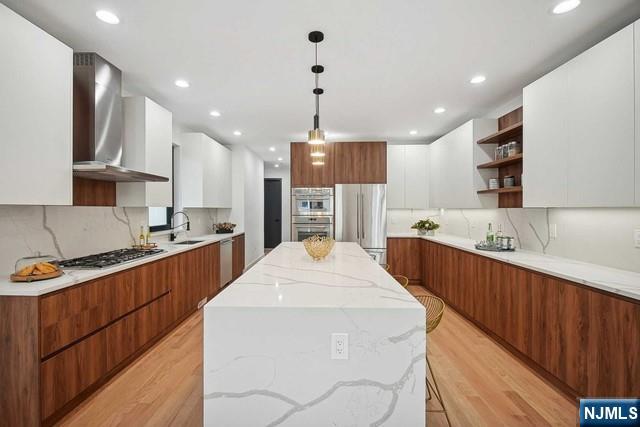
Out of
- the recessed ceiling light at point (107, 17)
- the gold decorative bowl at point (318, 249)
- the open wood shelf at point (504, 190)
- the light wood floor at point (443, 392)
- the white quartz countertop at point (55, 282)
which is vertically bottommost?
the light wood floor at point (443, 392)

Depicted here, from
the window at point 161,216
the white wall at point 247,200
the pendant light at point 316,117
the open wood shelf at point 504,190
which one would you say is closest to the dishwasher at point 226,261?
the window at point 161,216

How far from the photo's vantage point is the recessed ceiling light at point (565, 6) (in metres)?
1.82

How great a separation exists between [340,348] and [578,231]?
8.30 ft

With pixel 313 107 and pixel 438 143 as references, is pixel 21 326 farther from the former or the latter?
pixel 438 143

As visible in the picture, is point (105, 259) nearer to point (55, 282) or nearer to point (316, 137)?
point (55, 282)

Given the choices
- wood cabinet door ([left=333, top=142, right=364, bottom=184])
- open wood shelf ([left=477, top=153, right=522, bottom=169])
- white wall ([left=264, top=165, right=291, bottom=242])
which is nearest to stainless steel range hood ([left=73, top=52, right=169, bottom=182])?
wood cabinet door ([left=333, top=142, right=364, bottom=184])

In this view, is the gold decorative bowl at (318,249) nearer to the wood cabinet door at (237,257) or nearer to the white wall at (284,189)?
the wood cabinet door at (237,257)

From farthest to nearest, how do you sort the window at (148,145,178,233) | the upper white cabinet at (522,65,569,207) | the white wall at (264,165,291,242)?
the white wall at (264,165,291,242) → the window at (148,145,178,233) → the upper white cabinet at (522,65,569,207)

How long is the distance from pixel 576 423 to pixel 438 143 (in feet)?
12.8

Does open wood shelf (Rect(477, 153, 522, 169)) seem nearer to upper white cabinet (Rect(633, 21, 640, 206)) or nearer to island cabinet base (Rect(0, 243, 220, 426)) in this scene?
upper white cabinet (Rect(633, 21, 640, 206))

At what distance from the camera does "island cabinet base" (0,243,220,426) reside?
164 cm

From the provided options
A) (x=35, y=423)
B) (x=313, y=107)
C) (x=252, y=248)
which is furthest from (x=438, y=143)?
(x=35, y=423)

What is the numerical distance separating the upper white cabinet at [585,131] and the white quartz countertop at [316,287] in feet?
5.33

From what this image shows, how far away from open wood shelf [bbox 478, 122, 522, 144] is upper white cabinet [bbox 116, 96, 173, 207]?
3.70 meters
